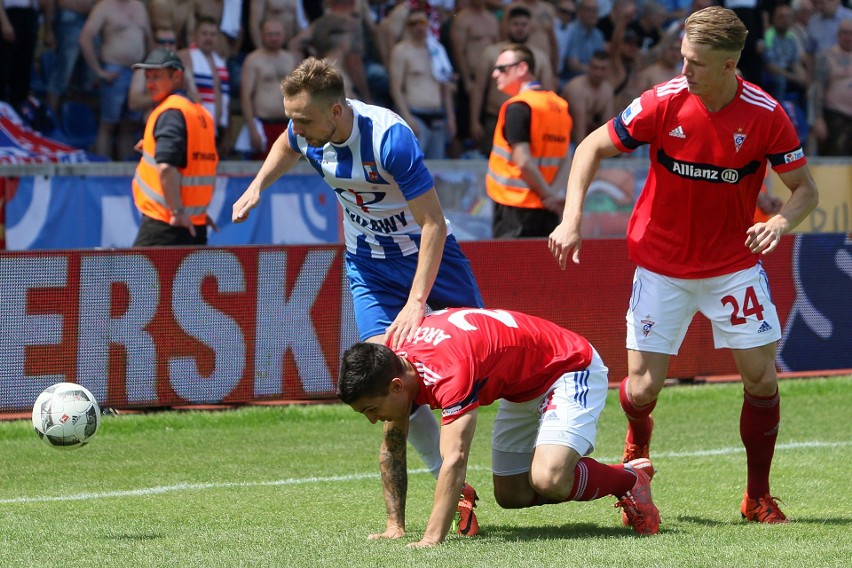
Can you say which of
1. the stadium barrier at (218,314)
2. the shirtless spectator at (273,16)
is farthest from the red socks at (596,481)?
the shirtless spectator at (273,16)

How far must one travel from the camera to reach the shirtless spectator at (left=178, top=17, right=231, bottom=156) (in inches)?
531

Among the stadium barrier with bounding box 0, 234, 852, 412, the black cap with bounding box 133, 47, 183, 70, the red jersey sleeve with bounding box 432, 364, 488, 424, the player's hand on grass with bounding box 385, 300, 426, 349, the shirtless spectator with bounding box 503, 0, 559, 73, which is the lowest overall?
the stadium barrier with bounding box 0, 234, 852, 412

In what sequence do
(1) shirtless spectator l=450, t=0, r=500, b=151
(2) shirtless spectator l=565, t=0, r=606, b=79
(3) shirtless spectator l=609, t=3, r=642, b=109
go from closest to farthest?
(1) shirtless spectator l=450, t=0, r=500, b=151 → (2) shirtless spectator l=565, t=0, r=606, b=79 → (3) shirtless spectator l=609, t=3, r=642, b=109

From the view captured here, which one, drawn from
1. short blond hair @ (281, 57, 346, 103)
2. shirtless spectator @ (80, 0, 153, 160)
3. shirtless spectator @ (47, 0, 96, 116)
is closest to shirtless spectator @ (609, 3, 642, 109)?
shirtless spectator @ (80, 0, 153, 160)

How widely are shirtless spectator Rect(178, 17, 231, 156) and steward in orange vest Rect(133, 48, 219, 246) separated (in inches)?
108

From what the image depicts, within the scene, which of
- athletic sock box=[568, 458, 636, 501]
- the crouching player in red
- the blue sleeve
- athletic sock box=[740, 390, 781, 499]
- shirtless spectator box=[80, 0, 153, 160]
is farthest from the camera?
shirtless spectator box=[80, 0, 153, 160]

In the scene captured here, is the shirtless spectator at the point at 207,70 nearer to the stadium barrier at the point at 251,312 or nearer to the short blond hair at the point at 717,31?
the stadium barrier at the point at 251,312

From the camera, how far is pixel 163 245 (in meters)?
10.3

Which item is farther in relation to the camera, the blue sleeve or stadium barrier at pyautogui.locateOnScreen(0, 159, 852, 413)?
stadium barrier at pyautogui.locateOnScreen(0, 159, 852, 413)

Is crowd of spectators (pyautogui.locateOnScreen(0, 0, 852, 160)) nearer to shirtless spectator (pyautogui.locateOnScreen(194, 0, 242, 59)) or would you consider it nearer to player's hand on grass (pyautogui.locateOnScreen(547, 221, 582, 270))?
shirtless spectator (pyautogui.locateOnScreen(194, 0, 242, 59))

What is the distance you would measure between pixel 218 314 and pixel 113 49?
4.87 m

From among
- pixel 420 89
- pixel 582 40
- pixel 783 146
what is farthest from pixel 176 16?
pixel 783 146

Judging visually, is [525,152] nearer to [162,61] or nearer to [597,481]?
[162,61]

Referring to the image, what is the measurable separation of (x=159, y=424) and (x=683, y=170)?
452 centimetres
